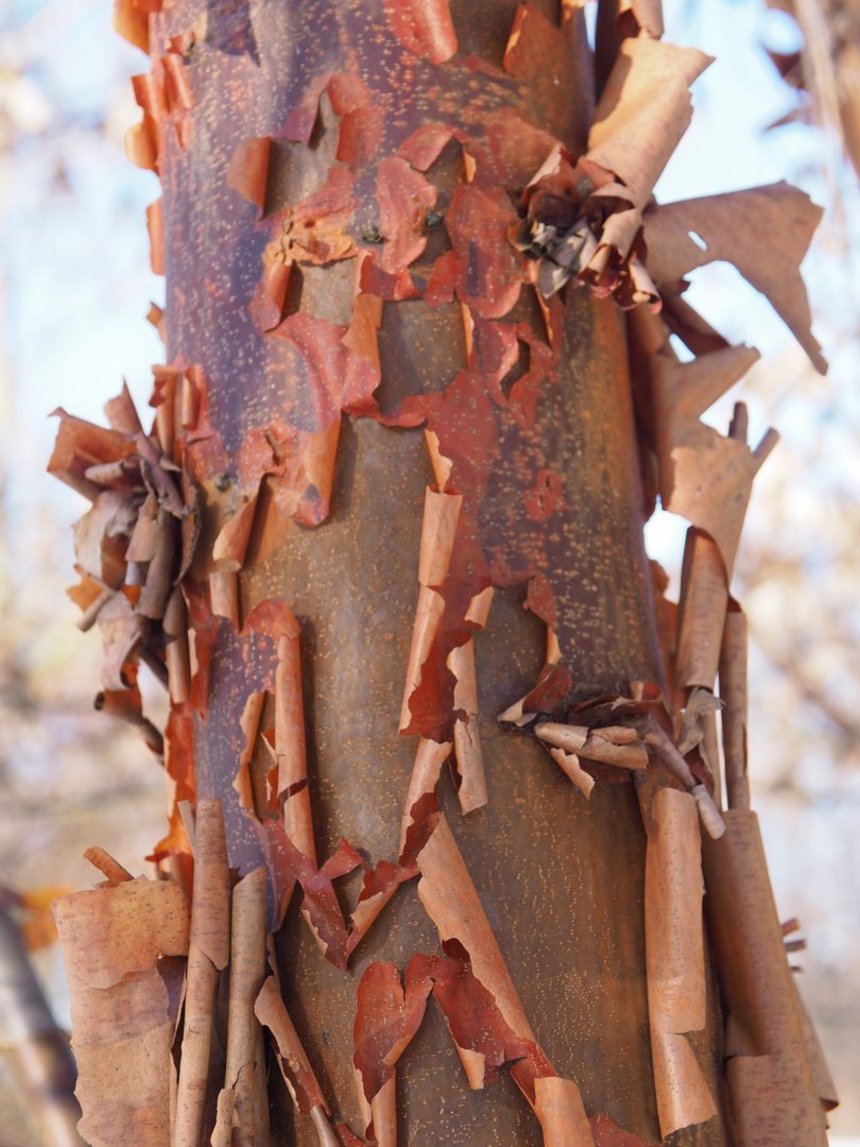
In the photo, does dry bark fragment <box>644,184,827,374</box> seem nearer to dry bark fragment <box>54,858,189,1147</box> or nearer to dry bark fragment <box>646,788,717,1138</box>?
dry bark fragment <box>646,788,717,1138</box>

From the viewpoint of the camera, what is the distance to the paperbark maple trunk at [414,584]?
1.98 ft

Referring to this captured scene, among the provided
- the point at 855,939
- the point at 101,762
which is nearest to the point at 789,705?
the point at 101,762

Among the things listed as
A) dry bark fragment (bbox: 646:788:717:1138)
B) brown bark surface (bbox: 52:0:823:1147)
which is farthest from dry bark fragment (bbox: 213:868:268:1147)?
dry bark fragment (bbox: 646:788:717:1138)

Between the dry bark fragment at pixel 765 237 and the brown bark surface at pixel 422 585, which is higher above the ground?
the dry bark fragment at pixel 765 237

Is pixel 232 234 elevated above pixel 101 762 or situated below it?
below

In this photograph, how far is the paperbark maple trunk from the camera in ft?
1.98

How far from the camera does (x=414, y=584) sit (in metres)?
0.64

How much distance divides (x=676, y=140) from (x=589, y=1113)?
545mm

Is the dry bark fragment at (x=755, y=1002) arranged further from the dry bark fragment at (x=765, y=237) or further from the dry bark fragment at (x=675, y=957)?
the dry bark fragment at (x=765, y=237)

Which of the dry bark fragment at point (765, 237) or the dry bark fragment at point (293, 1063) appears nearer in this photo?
the dry bark fragment at point (293, 1063)

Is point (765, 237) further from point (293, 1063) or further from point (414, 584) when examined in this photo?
point (293, 1063)

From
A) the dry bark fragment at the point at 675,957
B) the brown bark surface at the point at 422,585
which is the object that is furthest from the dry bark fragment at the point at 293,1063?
the dry bark fragment at the point at 675,957

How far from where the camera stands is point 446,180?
0.70 metres

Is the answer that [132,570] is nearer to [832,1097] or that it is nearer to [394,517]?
[394,517]
